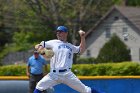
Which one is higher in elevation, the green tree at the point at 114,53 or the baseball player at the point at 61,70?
the green tree at the point at 114,53

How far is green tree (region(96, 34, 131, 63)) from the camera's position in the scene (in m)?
42.2

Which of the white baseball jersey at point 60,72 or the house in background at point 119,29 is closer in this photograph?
the white baseball jersey at point 60,72

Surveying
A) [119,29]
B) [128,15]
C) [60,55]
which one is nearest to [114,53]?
[119,29]

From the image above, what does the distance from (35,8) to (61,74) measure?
2556 centimetres

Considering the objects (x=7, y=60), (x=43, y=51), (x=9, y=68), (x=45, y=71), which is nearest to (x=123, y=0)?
(x=7, y=60)

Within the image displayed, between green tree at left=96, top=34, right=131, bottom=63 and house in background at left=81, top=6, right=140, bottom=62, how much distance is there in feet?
11.0

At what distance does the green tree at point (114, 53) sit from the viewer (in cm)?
4216

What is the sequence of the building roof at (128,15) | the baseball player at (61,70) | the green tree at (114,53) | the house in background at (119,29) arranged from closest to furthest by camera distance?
the baseball player at (61,70) < the green tree at (114,53) < the house in background at (119,29) < the building roof at (128,15)

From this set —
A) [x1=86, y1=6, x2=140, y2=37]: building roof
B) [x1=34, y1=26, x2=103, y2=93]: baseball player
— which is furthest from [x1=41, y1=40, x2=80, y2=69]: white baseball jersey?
[x1=86, y1=6, x2=140, y2=37]: building roof

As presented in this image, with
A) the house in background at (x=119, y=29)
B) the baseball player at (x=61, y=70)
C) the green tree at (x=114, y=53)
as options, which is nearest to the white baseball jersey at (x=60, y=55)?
the baseball player at (x=61, y=70)

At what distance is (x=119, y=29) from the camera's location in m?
51.3

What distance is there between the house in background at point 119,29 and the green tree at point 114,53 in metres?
3.35

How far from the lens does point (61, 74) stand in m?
9.59

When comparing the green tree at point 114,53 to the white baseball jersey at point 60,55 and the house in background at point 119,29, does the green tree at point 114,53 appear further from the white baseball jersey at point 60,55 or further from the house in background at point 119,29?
the white baseball jersey at point 60,55
